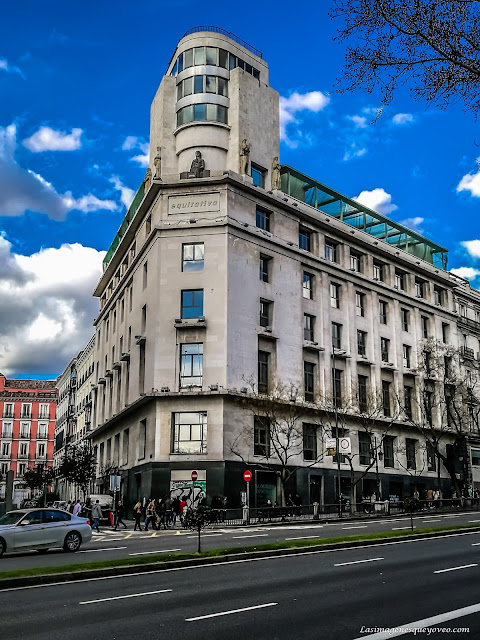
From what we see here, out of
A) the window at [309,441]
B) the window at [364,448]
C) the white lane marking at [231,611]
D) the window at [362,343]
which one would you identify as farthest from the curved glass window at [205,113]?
the white lane marking at [231,611]

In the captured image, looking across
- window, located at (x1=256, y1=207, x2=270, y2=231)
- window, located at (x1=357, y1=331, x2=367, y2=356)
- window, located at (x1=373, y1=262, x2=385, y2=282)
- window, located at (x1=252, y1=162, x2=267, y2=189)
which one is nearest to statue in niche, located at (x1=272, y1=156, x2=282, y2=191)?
window, located at (x1=252, y1=162, x2=267, y2=189)

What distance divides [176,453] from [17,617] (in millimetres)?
33597

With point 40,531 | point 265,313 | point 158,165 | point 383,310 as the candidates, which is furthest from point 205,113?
point 40,531

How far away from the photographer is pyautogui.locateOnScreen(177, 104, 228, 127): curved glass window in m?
51.8

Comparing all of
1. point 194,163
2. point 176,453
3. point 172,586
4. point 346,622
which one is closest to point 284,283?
point 194,163

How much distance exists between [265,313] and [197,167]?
39.0 feet

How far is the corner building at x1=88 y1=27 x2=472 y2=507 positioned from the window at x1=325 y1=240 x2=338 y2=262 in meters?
0.13

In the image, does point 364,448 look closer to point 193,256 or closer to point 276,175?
point 193,256

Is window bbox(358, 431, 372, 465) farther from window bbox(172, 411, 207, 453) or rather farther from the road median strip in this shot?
the road median strip

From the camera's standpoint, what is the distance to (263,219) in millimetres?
51219

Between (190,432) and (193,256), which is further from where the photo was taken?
(193,256)

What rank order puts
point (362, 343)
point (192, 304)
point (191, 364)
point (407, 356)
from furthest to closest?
point (407, 356)
point (362, 343)
point (192, 304)
point (191, 364)

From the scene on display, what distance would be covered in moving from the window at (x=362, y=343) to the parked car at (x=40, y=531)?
36.7 metres

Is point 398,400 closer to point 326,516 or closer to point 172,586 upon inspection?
point 326,516
